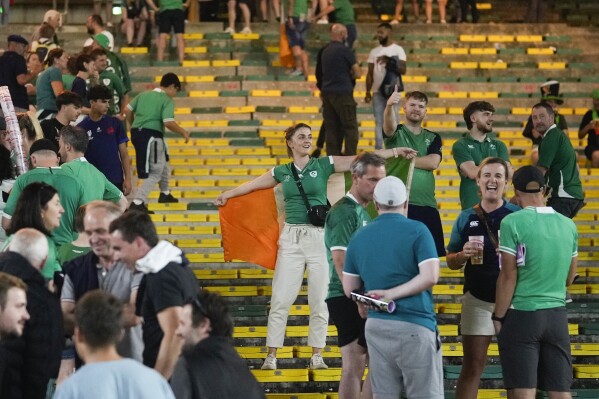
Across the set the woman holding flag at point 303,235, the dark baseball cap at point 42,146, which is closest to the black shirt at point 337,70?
the woman holding flag at point 303,235

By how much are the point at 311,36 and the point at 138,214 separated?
45.7ft

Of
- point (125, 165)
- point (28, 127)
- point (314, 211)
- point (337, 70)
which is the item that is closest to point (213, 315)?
point (314, 211)

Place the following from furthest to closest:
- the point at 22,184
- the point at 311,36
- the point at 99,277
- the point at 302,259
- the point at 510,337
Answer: the point at 311,36 → the point at 302,259 → the point at 22,184 → the point at 510,337 → the point at 99,277

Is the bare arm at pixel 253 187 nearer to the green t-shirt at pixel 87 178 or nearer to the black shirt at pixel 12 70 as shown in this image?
the green t-shirt at pixel 87 178

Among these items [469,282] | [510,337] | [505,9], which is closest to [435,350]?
[510,337]

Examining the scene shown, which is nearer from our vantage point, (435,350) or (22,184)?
(435,350)

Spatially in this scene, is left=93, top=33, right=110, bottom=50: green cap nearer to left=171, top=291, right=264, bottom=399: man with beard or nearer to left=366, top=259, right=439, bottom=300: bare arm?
left=366, top=259, right=439, bottom=300: bare arm

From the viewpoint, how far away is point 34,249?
23.7 ft

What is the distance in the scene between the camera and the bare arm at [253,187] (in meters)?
10.4

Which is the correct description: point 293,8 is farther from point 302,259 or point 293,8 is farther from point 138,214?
point 138,214

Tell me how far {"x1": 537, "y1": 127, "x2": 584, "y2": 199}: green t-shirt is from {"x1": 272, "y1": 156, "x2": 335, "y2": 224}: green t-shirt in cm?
190

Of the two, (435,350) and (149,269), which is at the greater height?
(149,269)

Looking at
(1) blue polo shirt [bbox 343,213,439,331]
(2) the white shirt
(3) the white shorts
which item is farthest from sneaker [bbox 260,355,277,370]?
(2) the white shirt

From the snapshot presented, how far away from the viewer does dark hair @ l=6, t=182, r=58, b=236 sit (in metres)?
7.52
